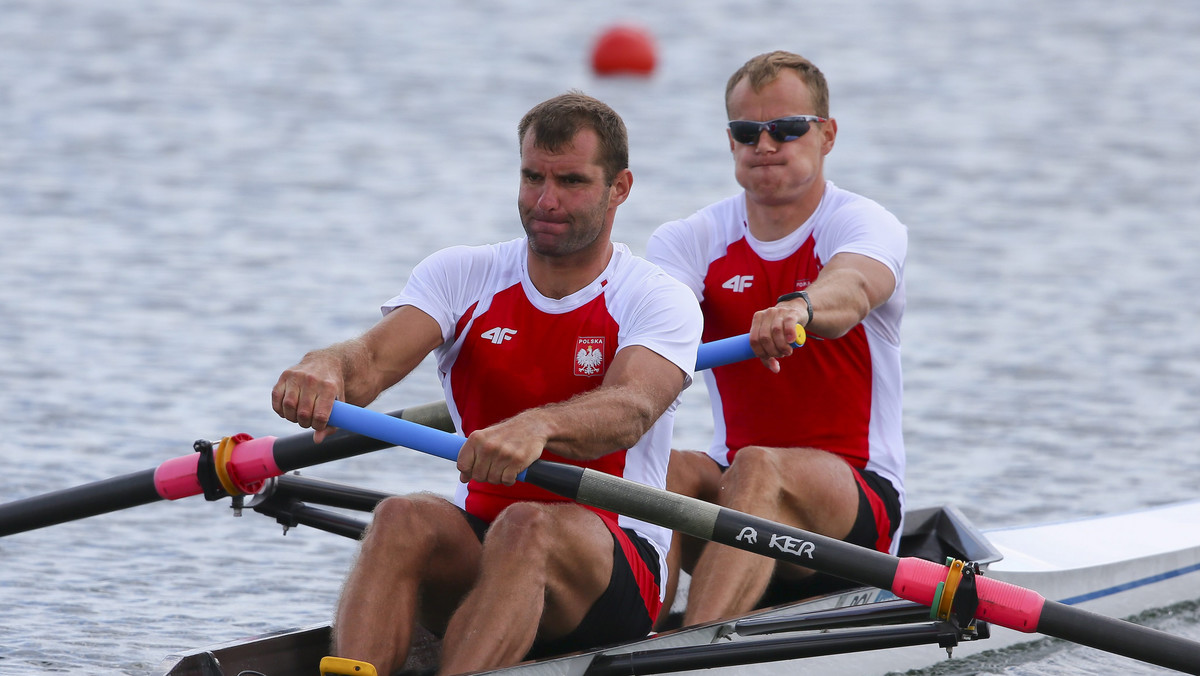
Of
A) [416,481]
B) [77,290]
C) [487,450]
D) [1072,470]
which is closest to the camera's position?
[487,450]

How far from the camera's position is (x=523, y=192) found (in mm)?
4188

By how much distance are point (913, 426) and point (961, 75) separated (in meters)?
14.7

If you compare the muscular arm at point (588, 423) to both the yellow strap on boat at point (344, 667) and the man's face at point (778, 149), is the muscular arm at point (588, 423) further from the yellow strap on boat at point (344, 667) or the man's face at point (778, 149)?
the man's face at point (778, 149)

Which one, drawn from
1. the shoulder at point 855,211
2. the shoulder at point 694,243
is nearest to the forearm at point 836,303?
the shoulder at point 855,211

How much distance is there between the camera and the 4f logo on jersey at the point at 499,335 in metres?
4.26

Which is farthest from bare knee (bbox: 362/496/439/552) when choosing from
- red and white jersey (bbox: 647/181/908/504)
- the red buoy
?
the red buoy

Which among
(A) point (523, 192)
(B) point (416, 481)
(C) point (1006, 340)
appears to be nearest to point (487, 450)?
(A) point (523, 192)

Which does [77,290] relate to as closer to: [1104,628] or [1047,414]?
[1047,414]

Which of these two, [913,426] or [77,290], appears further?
[77,290]

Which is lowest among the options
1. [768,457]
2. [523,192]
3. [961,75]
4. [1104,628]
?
[1104,628]

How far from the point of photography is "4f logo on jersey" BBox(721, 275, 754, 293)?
17.2 ft

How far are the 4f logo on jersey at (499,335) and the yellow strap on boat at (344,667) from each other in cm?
94

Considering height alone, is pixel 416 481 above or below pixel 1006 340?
below

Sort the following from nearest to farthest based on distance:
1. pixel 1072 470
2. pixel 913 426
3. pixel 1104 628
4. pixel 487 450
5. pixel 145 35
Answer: pixel 487 450 < pixel 1104 628 < pixel 1072 470 < pixel 913 426 < pixel 145 35
